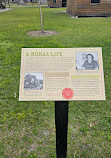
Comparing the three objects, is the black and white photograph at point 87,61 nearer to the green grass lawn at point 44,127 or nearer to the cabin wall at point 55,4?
the green grass lawn at point 44,127

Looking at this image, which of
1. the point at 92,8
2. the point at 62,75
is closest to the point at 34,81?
the point at 62,75

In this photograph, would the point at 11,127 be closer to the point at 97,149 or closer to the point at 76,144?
the point at 76,144

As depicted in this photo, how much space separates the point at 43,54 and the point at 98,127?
1.91 metres

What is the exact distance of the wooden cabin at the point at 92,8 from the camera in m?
17.0

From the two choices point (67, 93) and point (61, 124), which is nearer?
point (67, 93)

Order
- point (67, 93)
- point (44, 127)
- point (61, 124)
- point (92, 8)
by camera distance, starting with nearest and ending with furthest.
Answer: point (67, 93)
point (61, 124)
point (44, 127)
point (92, 8)

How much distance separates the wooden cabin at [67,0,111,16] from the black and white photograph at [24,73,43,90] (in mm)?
16382

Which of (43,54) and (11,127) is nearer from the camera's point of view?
(43,54)

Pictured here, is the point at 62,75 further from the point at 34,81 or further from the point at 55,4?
the point at 55,4

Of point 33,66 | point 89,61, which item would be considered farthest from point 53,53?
point 89,61

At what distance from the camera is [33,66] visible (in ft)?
7.23

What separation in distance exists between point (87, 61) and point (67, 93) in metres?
0.48

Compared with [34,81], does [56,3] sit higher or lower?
higher

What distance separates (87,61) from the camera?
2191 mm
